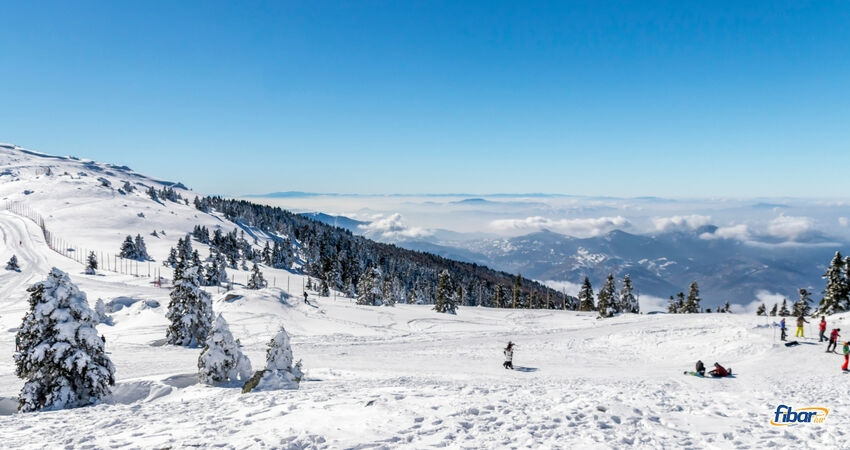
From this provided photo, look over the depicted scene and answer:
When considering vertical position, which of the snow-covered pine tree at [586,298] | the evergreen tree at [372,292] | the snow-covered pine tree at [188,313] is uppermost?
the snow-covered pine tree at [188,313]

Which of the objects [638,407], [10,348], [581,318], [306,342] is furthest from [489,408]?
[581,318]

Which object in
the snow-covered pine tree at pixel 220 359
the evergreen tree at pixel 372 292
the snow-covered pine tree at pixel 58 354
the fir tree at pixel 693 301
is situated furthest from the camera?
the fir tree at pixel 693 301

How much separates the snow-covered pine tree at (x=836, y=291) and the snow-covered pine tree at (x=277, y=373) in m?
61.1

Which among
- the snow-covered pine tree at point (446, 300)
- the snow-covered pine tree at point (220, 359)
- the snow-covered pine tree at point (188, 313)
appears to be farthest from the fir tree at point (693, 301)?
the snow-covered pine tree at point (220, 359)

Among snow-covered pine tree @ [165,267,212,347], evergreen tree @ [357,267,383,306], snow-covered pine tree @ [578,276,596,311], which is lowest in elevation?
snow-covered pine tree @ [578,276,596,311]

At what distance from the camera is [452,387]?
1919cm

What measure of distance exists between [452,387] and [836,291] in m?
57.7

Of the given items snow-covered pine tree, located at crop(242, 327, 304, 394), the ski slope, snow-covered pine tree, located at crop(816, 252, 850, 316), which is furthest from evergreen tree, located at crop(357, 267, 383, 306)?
snow-covered pine tree, located at crop(816, 252, 850, 316)

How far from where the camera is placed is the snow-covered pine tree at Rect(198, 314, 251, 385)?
2391cm

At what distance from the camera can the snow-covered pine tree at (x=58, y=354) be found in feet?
64.7

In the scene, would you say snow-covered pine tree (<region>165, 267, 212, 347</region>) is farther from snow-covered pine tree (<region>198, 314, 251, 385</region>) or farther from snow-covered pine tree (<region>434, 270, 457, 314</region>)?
snow-covered pine tree (<region>434, 270, 457, 314</region>)

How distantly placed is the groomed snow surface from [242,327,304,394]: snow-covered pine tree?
37.9 inches

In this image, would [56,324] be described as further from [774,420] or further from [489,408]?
[774,420]

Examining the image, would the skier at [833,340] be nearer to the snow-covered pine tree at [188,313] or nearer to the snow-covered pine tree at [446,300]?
the snow-covered pine tree at [446,300]
